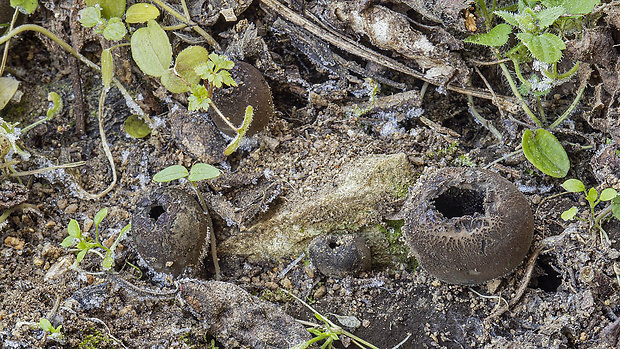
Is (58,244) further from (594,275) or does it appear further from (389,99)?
(594,275)

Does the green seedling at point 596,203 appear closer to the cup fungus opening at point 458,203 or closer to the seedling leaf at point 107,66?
the cup fungus opening at point 458,203

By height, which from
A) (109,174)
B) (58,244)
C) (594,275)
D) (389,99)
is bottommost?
(58,244)

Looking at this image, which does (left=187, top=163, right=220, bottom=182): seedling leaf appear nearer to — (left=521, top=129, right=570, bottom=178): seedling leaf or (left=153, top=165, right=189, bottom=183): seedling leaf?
(left=153, top=165, right=189, bottom=183): seedling leaf

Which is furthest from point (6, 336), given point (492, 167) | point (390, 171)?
point (492, 167)

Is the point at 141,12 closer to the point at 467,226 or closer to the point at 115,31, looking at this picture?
the point at 115,31

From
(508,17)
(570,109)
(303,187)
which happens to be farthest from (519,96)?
(303,187)

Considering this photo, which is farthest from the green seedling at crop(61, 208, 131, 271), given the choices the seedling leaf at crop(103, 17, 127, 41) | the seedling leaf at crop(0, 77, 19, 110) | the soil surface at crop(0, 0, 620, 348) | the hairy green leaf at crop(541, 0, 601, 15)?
the hairy green leaf at crop(541, 0, 601, 15)
